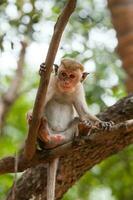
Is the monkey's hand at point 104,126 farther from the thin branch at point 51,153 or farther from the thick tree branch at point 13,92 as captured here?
the thick tree branch at point 13,92

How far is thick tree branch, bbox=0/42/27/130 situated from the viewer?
22.7 feet

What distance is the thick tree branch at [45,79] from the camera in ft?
9.10

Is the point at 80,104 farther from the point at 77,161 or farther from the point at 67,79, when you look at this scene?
the point at 77,161

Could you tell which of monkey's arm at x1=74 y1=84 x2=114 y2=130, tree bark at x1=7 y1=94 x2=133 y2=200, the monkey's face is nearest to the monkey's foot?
monkey's arm at x1=74 y1=84 x2=114 y2=130

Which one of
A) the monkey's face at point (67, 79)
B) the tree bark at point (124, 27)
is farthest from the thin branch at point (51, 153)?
the tree bark at point (124, 27)

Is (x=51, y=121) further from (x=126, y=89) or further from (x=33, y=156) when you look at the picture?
(x=126, y=89)

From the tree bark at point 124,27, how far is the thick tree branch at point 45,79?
2.67 metres

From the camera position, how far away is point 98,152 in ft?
13.3

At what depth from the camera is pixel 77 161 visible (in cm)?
406

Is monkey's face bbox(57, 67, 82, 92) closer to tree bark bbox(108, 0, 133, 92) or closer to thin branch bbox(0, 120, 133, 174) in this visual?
thin branch bbox(0, 120, 133, 174)

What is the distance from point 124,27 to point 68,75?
2424 millimetres

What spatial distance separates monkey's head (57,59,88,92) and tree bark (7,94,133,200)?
376 mm

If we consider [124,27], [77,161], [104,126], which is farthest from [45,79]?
[124,27]

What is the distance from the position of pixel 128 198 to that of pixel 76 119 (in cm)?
281
